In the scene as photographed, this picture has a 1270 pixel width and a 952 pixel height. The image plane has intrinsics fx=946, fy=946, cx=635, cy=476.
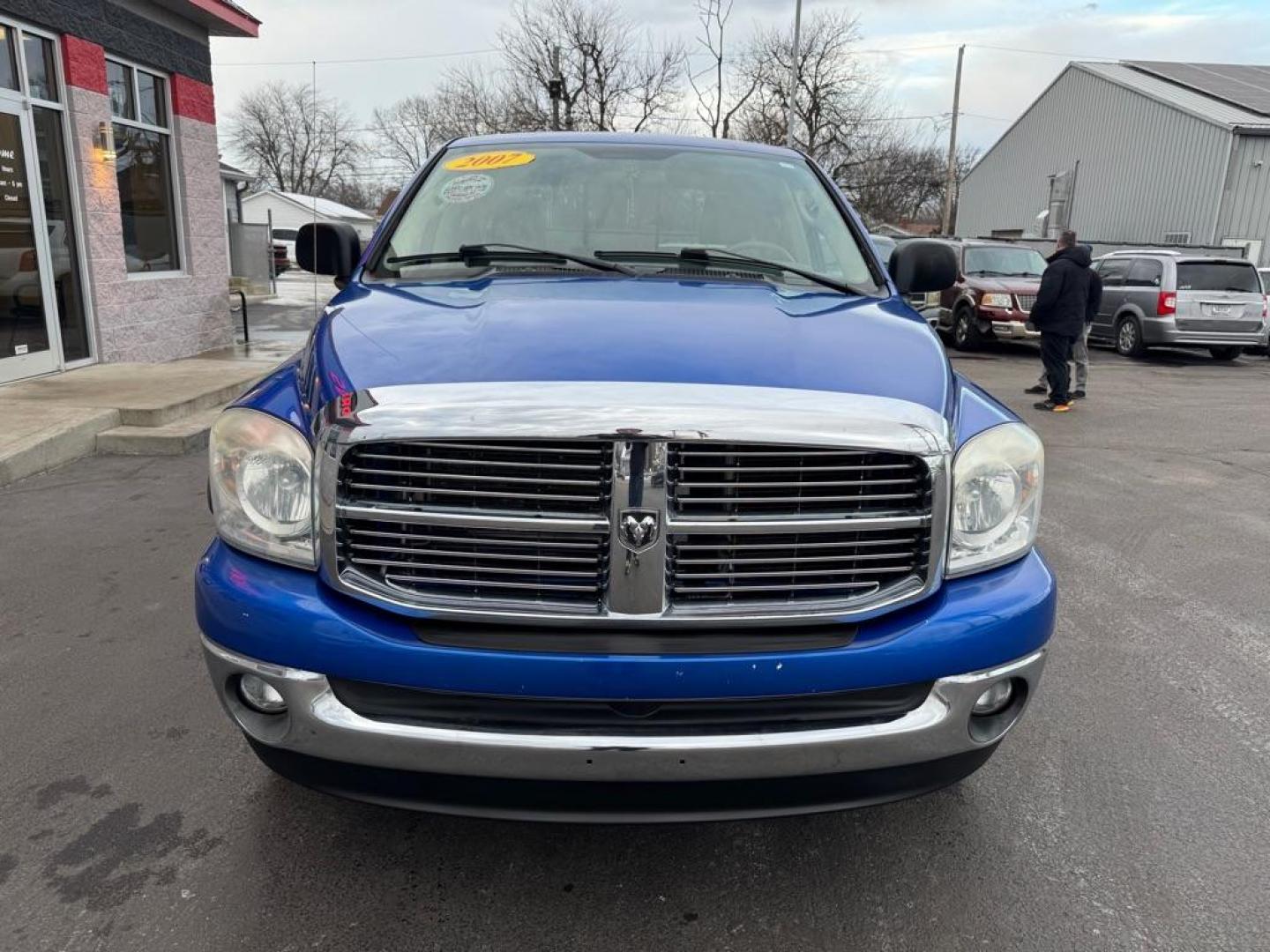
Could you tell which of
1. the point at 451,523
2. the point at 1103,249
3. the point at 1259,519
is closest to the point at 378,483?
the point at 451,523

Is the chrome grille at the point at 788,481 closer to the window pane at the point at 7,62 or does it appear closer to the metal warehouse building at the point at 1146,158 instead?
the window pane at the point at 7,62

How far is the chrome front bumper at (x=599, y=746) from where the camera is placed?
6.44 ft

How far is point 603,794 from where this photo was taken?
6.62 feet

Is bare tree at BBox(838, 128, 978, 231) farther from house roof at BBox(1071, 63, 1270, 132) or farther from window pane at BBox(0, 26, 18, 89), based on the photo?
window pane at BBox(0, 26, 18, 89)

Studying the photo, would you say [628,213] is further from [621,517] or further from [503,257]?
[621,517]

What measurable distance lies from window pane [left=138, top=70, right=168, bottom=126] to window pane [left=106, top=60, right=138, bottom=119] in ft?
0.52

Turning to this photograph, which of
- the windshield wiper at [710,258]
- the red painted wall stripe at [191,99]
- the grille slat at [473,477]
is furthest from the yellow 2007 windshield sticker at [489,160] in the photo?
the red painted wall stripe at [191,99]

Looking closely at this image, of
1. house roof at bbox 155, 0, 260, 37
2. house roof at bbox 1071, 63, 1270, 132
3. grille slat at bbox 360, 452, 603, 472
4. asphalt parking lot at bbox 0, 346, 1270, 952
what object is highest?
house roof at bbox 1071, 63, 1270, 132

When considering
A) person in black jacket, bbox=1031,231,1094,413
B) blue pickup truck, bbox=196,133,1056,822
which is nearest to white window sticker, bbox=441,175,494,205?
blue pickup truck, bbox=196,133,1056,822

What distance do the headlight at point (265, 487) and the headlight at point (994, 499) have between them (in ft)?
4.82

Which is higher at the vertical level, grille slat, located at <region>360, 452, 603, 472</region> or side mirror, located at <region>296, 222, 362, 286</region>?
side mirror, located at <region>296, 222, 362, 286</region>

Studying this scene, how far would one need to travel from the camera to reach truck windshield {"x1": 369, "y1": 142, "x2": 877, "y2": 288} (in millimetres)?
3221

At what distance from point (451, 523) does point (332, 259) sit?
6.45ft

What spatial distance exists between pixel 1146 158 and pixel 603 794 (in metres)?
31.1
